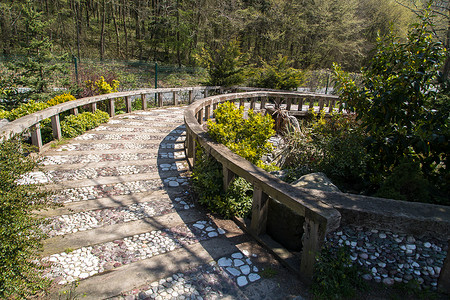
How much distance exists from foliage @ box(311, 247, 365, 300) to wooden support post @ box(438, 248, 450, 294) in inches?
23.8

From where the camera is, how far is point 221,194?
3838 millimetres

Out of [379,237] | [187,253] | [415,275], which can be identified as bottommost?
[187,253]

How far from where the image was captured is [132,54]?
119ft

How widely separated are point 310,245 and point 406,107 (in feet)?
9.46

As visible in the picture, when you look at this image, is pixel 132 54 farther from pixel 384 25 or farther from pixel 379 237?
pixel 379 237

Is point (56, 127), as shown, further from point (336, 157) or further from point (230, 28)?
point (230, 28)

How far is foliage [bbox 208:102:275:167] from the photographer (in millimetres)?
4219

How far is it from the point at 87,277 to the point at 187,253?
94cm

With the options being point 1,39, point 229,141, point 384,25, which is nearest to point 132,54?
point 1,39

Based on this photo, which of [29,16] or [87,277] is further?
[29,16]

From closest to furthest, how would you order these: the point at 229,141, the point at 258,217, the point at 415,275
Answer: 1. the point at 415,275
2. the point at 258,217
3. the point at 229,141

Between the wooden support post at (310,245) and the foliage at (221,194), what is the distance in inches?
49.8

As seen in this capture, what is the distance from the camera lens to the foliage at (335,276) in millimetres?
2355

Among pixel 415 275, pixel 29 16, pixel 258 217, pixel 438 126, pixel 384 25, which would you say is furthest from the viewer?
pixel 384 25
